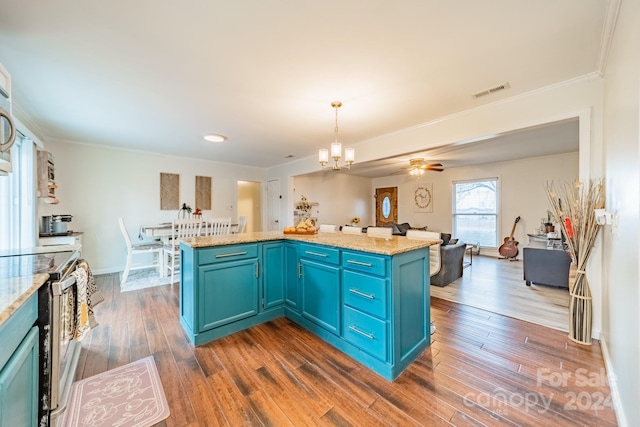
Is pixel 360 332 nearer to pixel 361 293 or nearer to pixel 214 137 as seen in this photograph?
pixel 361 293

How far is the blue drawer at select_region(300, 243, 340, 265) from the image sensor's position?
2.18m

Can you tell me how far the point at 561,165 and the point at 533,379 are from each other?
18.3 ft

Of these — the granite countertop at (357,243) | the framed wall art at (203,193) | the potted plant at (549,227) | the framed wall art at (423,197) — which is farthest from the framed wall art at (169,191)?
the potted plant at (549,227)

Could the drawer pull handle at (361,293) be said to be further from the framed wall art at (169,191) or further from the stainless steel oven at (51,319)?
the framed wall art at (169,191)

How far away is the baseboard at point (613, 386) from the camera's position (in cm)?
138

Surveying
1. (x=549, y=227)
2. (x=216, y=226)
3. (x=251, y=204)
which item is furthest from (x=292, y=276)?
(x=549, y=227)

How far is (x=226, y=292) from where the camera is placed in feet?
7.88

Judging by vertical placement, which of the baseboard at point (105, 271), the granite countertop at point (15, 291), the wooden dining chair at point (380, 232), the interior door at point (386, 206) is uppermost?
the interior door at point (386, 206)

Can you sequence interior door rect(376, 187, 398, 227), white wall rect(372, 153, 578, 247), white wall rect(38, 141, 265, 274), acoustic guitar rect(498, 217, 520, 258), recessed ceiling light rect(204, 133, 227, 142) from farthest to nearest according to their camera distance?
interior door rect(376, 187, 398, 227)
acoustic guitar rect(498, 217, 520, 258)
white wall rect(372, 153, 578, 247)
white wall rect(38, 141, 265, 274)
recessed ceiling light rect(204, 133, 227, 142)

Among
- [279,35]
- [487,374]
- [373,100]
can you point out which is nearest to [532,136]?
[373,100]

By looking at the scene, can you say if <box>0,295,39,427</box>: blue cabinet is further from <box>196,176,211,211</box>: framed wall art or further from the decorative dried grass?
<box>196,176,211,211</box>: framed wall art

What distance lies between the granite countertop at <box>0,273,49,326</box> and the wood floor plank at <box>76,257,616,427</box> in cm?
104

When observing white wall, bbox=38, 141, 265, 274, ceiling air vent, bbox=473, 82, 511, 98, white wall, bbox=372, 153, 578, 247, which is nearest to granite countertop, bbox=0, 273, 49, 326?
ceiling air vent, bbox=473, 82, 511, 98

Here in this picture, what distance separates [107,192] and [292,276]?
4393 millimetres
